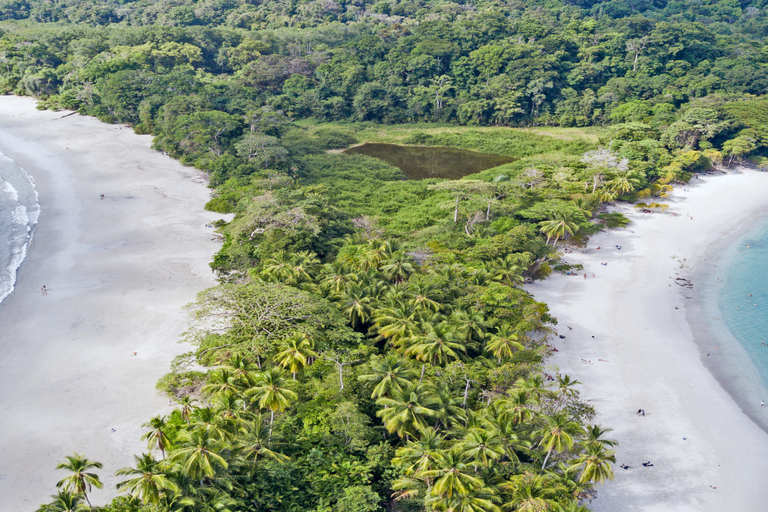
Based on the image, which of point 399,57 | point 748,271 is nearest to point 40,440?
point 748,271

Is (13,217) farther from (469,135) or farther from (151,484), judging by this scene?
(469,135)

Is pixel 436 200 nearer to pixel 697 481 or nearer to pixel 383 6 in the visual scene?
pixel 697 481

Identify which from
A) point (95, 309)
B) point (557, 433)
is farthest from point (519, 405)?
point (95, 309)

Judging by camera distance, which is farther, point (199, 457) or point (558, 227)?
point (558, 227)

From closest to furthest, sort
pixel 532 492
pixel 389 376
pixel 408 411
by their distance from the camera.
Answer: pixel 532 492 < pixel 408 411 < pixel 389 376

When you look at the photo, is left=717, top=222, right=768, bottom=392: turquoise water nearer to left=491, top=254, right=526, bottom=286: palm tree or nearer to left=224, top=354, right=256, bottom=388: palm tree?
left=491, top=254, right=526, bottom=286: palm tree

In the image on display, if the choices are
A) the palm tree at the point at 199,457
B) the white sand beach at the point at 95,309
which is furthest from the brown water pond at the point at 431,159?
the palm tree at the point at 199,457

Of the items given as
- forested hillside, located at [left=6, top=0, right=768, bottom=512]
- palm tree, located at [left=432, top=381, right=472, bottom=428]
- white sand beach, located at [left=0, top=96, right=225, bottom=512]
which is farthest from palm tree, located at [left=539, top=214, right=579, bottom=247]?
white sand beach, located at [left=0, top=96, right=225, bottom=512]
